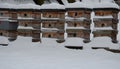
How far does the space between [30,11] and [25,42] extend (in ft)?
14.2

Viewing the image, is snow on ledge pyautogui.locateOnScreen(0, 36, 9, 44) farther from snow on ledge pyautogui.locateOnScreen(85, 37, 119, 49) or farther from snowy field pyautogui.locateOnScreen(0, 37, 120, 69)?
snow on ledge pyautogui.locateOnScreen(85, 37, 119, 49)

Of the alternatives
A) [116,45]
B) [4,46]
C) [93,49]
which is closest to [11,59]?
[4,46]

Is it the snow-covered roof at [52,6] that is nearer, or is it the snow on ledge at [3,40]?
the snow-covered roof at [52,6]

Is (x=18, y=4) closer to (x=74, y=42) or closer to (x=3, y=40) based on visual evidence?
(x=3, y=40)

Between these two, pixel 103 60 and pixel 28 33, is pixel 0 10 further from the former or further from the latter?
pixel 103 60

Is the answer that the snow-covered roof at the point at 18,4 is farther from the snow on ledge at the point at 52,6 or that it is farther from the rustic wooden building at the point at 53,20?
the rustic wooden building at the point at 53,20

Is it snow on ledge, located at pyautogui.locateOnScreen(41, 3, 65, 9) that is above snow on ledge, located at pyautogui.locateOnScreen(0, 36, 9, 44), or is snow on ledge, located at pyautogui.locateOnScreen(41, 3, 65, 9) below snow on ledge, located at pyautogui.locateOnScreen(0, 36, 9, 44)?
above

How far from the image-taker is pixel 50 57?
26594 mm

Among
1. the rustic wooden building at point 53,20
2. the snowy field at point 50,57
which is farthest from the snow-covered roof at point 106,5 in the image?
the snowy field at point 50,57

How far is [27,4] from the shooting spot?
35.2 metres

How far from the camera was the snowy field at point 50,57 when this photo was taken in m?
22.7

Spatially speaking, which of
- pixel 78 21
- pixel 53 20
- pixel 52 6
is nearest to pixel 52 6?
pixel 52 6

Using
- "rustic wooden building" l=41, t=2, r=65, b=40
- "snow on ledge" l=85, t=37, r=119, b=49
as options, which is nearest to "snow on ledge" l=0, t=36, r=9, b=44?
"rustic wooden building" l=41, t=2, r=65, b=40

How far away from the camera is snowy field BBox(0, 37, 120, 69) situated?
22.7 m
